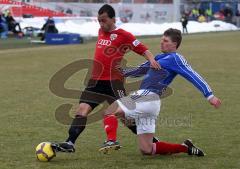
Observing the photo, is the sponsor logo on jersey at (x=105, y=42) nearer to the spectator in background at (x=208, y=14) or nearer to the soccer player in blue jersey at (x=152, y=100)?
the soccer player in blue jersey at (x=152, y=100)

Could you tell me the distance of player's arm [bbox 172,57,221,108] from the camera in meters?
7.04

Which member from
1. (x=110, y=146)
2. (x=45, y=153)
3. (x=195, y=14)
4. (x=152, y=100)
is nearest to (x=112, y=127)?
(x=110, y=146)

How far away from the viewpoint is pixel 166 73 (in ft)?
24.5

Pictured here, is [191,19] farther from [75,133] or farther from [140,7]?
[75,133]

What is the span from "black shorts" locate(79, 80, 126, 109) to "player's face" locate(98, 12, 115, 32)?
68 cm

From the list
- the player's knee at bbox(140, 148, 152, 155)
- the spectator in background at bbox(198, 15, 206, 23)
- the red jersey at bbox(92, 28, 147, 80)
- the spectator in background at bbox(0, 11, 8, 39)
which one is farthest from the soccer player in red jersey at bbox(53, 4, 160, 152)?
the spectator in background at bbox(198, 15, 206, 23)

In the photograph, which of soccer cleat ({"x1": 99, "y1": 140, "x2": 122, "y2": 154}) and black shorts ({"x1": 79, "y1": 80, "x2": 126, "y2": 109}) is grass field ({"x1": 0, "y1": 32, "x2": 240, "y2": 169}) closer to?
soccer cleat ({"x1": 99, "y1": 140, "x2": 122, "y2": 154})

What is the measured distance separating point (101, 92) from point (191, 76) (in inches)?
50.2

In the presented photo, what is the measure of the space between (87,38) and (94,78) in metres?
33.0

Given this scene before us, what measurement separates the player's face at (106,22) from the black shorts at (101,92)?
26.8 inches

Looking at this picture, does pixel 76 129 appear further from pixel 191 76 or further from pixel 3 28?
pixel 3 28

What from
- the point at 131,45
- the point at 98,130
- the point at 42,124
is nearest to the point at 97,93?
the point at 131,45

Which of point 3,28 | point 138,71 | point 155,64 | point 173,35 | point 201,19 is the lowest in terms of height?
point 201,19

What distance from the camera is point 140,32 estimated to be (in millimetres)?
49562
